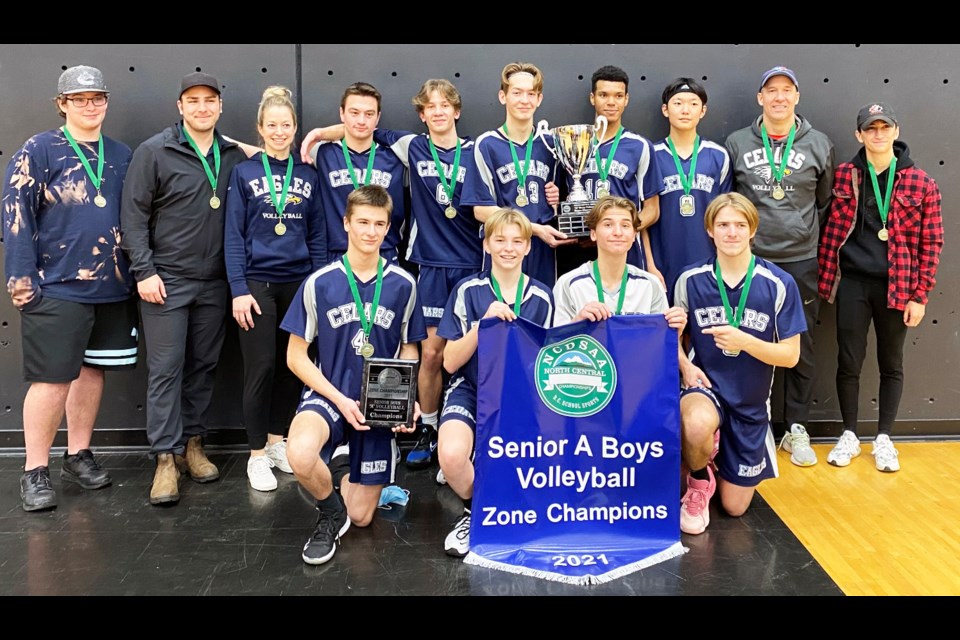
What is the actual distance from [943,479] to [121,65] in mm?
4950

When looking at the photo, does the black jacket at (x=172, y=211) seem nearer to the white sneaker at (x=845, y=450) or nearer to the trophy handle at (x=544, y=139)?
the trophy handle at (x=544, y=139)

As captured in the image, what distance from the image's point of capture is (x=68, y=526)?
143 inches

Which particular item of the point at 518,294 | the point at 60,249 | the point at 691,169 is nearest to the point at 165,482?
the point at 60,249

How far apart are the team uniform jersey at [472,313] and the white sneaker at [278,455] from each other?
4.20 ft

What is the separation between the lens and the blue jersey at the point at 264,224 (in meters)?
4.01

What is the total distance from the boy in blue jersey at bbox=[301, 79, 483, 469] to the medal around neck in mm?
899

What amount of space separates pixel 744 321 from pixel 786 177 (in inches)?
46.2

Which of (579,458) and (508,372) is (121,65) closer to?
(508,372)

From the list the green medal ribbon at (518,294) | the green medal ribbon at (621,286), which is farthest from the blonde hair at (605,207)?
the green medal ribbon at (518,294)

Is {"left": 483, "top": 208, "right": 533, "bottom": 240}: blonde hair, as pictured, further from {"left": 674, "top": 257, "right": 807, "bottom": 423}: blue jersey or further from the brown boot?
the brown boot

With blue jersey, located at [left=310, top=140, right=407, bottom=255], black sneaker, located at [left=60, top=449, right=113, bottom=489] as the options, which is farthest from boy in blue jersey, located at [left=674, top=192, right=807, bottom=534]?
black sneaker, located at [left=60, top=449, right=113, bottom=489]

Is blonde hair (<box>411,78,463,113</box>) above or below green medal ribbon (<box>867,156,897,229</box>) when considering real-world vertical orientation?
above

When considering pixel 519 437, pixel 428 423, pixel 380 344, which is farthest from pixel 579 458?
pixel 428 423

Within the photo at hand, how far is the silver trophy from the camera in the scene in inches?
151
